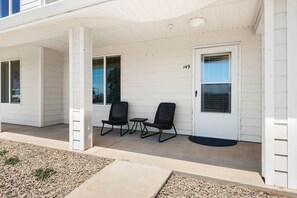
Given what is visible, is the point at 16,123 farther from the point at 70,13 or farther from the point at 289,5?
the point at 289,5

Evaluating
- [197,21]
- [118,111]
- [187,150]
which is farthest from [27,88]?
[197,21]

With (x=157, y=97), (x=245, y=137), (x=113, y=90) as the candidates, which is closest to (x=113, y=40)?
(x=113, y=90)

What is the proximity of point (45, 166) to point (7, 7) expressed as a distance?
167 inches

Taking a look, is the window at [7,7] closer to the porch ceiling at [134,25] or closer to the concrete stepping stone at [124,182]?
the porch ceiling at [134,25]

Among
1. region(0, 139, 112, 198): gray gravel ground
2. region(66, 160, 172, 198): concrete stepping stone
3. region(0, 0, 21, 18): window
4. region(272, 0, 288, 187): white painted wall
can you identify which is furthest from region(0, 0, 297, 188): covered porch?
region(0, 0, 21, 18): window

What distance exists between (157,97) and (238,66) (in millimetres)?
1974

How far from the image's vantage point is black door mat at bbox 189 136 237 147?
11.6 feet

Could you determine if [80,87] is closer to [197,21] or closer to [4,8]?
[197,21]

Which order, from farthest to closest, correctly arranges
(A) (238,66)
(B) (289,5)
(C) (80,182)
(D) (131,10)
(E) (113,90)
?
(E) (113,90)
(A) (238,66)
(D) (131,10)
(C) (80,182)
(B) (289,5)

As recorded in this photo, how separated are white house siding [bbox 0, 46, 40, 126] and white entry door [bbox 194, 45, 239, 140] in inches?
183

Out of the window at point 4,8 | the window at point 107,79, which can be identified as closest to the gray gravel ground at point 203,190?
the window at point 107,79

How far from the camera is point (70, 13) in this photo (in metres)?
2.65

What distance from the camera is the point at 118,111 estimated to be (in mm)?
4789

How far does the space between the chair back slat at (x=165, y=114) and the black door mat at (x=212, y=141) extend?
0.63 m
